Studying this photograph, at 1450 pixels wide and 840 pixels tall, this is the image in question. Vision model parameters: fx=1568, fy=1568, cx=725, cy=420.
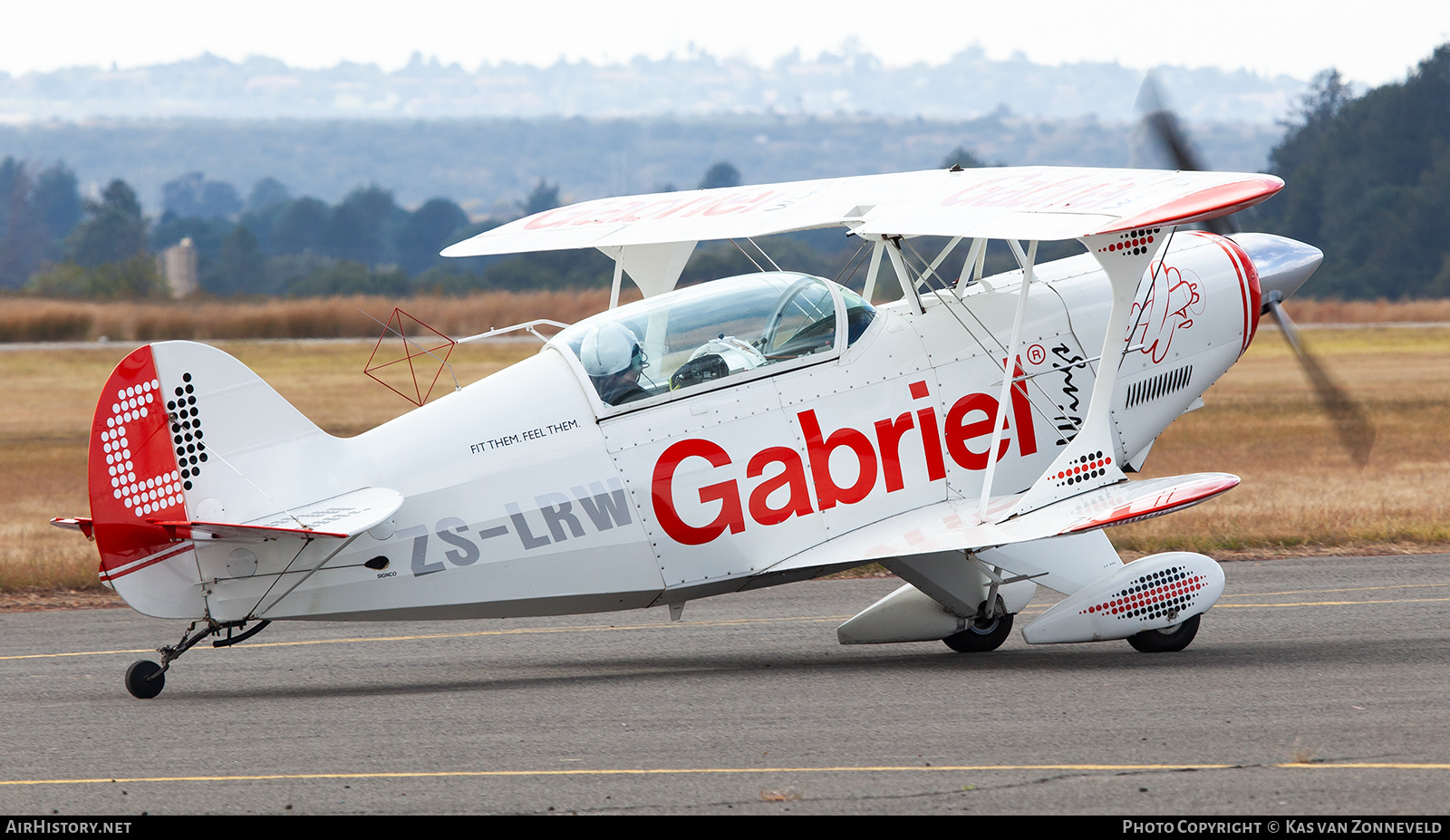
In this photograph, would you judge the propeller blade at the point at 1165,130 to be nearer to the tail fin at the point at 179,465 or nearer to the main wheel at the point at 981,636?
the main wheel at the point at 981,636

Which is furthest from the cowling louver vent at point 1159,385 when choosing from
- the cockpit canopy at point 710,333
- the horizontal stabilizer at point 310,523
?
the horizontal stabilizer at point 310,523

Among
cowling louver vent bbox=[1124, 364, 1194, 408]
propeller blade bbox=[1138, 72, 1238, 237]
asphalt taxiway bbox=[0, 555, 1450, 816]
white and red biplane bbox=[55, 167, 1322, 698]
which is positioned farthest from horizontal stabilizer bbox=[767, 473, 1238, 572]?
propeller blade bbox=[1138, 72, 1238, 237]

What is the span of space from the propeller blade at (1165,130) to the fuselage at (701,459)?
2.40 m

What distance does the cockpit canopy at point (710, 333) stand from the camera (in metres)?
10.2

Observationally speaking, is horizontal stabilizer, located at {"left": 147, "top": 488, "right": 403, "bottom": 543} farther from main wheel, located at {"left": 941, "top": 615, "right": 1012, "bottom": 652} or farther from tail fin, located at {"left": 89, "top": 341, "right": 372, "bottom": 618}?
main wheel, located at {"left": 941, "top": 615, "right": 1012, "bottom": 652}

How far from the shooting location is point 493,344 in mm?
53344

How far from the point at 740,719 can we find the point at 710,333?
271 cm

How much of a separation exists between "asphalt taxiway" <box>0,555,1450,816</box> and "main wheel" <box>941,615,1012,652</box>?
0.58ft

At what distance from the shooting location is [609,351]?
10289 millimetres

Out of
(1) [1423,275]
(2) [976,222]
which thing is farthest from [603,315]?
(1) [1423,275]

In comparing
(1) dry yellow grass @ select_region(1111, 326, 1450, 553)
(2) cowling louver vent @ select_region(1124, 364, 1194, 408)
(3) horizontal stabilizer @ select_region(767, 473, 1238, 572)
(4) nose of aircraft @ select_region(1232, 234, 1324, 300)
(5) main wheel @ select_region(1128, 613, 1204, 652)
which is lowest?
(1) dry yellow grass @ select_region(1111, 326, 1450, 553)

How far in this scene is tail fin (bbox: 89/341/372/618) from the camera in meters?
9.23

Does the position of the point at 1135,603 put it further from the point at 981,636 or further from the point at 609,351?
the point at 609,351
